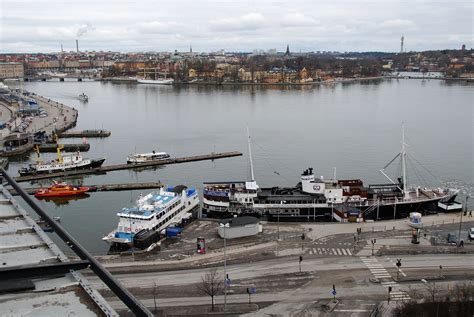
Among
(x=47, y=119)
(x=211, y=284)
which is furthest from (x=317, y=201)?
(x=47, y=119)

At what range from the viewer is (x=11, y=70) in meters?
95.2

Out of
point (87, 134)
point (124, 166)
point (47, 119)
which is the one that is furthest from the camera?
point (47, 119)

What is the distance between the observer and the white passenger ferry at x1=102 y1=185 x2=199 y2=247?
525 inches

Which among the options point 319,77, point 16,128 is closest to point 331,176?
point 16,128

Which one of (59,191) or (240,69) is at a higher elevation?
(240,69)

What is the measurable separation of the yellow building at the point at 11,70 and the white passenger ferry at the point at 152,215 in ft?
294

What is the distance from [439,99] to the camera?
54094 mm

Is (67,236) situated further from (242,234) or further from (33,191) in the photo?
(33,191)

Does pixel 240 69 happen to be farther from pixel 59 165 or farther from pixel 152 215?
pixel 152 215

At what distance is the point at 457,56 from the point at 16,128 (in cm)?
12369

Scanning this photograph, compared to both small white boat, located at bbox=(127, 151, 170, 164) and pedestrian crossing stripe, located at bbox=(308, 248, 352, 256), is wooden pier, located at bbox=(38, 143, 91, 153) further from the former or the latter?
pedestrian crossing stripe, located at bbox=(308, 248, 352, 256)

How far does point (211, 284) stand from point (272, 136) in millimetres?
23033

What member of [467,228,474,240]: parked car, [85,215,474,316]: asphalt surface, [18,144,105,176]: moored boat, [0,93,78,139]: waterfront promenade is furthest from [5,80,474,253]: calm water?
[467,228,474,240]: parked car

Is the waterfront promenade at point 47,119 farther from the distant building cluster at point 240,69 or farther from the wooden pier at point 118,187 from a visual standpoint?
the distant building cluster at point 240,69
